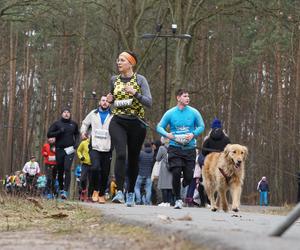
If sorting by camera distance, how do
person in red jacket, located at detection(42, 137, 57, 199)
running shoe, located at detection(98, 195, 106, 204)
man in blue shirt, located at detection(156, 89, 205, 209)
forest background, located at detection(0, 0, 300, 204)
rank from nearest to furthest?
man in blue shirt, located at detection(156, 89, 205, 209) < running shoe, located at detection(98, 195, 106, 204) < person in red jacket, located at detection(42, 137, 57, 199) < forest background, located at detection(0, 0, 300, 204)

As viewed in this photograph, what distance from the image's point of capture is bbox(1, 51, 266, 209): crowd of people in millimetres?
9876

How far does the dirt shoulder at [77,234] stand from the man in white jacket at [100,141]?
15.6ft

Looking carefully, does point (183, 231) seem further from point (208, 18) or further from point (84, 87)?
point (84, 87)

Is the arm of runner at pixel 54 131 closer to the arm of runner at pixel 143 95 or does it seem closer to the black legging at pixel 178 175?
the black legging at pixel 178 175

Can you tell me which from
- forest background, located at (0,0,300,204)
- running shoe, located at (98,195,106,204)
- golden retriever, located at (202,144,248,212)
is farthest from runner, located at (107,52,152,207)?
forest background, located at (0,0,300,204)

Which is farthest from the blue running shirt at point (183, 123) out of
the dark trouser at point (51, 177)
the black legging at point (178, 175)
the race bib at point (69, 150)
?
A: the dark trouser at point (51, 177)

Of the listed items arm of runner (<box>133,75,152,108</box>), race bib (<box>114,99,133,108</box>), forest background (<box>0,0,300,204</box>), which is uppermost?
forest background (<box>0,0,300,204</box>)

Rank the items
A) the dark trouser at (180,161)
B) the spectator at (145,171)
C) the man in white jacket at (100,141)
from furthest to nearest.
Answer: the spectator at (145,171) → the man in white jacket at (100,141) → the dark trouser at (180,161)

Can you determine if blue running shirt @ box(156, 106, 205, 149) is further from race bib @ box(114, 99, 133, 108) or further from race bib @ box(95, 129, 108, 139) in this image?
race bib @ box(95, 129, 108, 139)

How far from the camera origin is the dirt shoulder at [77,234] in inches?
196

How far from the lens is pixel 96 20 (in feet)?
111

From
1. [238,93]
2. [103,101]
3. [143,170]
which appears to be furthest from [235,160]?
[238,93]

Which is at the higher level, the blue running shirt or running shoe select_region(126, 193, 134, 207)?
the blue running shirt

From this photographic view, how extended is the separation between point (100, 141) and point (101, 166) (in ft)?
1.42
